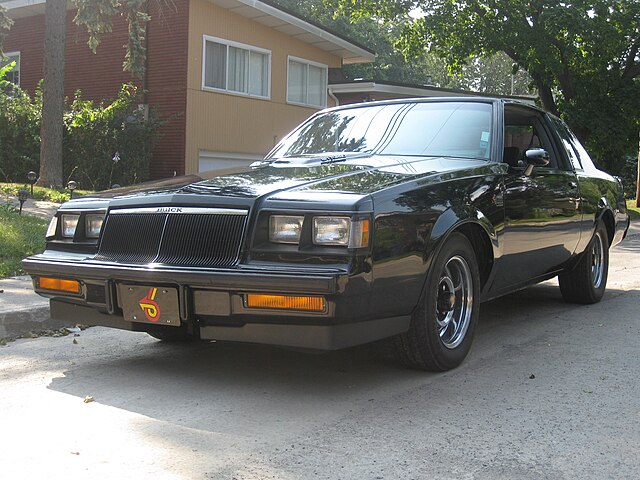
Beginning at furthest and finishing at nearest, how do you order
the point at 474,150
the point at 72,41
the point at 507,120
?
the point at 72,41
the point at 507,120
the point at 474,150

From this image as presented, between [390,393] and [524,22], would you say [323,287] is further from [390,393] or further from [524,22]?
[524,22]

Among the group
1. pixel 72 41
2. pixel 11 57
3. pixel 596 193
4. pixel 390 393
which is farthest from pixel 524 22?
pixel 390 393

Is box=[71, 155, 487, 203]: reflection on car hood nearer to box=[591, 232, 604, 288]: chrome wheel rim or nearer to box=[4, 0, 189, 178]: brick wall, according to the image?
box=[591, 232, 604, 288]: chrome wheel rim

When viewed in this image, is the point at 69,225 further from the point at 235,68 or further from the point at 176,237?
the point at 235,68

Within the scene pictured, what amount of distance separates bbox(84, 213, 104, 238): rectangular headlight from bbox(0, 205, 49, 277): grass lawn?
332 cm

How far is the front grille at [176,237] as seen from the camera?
3836 mm

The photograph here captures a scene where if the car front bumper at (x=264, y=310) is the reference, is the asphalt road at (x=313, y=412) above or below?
below

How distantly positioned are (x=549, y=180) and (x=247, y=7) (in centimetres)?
1372

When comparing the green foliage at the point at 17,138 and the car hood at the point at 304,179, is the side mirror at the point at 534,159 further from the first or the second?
the green foliage at the point at 17,138

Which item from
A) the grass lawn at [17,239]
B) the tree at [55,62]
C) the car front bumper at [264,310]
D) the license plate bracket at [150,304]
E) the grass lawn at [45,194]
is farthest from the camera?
the tree at [55,62]

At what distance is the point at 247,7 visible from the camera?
59.3 feet

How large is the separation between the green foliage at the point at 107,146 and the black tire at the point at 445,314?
1317 cm

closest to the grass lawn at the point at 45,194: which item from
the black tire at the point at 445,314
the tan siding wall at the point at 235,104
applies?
the tan siding wall at the point at 235,104

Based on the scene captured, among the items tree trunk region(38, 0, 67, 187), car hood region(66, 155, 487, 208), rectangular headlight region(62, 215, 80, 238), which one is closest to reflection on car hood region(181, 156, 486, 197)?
car hood region(66, 155, 487, 208)
